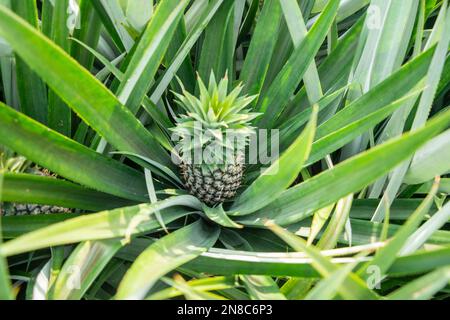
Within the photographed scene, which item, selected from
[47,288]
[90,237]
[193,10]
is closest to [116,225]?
[90,237]

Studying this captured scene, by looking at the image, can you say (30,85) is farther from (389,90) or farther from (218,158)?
(389,90)

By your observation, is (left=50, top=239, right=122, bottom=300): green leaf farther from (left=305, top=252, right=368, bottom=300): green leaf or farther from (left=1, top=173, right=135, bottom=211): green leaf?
(left=305, top=252, right=368, bottom=300): green leaf

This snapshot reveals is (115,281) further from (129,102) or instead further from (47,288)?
(129,102)

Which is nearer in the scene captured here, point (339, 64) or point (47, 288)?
point (47, 288)

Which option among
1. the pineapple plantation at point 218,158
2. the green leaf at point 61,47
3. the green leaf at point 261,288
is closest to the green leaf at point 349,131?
the pineapple plantation at point 218,158

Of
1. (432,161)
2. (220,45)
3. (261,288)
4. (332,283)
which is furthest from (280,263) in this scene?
(220,45)

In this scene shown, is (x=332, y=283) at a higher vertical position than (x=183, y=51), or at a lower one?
lower

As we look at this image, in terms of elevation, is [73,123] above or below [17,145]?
above

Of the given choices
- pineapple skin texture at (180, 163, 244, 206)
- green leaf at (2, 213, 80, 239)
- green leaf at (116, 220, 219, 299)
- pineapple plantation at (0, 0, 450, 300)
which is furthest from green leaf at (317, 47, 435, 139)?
green leaf at (2, 213, 80, 239)
